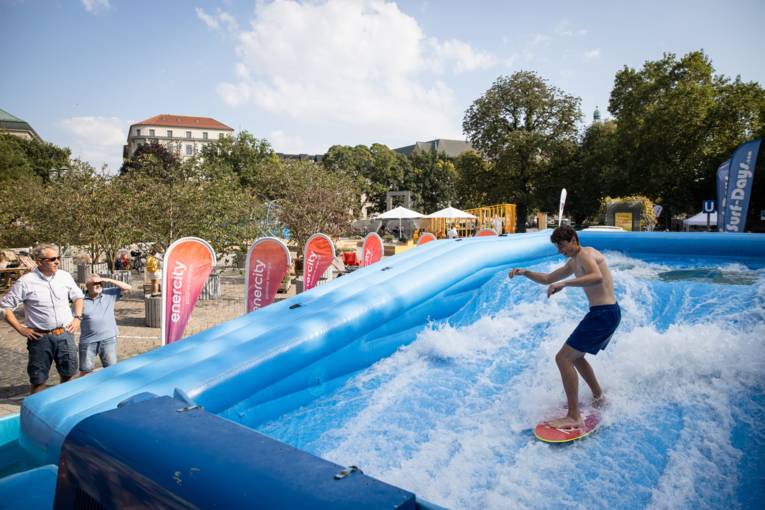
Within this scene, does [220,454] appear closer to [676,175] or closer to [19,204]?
[19,204]

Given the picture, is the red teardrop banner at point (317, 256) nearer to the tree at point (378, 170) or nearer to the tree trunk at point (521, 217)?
the tree trunk at point (521, 217)

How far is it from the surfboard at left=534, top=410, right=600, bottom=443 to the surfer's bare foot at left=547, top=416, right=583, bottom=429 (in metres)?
0.02

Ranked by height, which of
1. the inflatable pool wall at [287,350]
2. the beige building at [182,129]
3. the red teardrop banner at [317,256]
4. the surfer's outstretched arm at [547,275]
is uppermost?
→ the beige building at [182,129]

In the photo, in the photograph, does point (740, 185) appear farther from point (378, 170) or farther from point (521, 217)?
point (378, 170)

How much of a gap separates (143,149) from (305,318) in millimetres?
49398

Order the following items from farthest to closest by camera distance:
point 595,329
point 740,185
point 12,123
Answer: point 12,123 → point 740,185 → point 595,329

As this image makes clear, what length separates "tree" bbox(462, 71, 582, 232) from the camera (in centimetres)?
3247

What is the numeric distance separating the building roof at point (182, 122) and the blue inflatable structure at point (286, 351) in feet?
334

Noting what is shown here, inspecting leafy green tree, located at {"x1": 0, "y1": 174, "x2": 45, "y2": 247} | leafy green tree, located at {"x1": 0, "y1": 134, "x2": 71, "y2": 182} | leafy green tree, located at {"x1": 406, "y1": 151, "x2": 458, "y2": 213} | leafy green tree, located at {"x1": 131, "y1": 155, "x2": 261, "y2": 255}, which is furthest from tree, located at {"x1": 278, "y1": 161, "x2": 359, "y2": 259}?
leafy green tree, located at {"x1": 406, "y1": 151, "x2": 458, "y2": 213}

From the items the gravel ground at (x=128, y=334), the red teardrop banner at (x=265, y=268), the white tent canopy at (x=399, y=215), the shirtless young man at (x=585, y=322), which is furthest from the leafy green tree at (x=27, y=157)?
the shirtless young man at (x=585, y=322)

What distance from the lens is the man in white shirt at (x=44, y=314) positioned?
470cm

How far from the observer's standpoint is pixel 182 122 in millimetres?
99000

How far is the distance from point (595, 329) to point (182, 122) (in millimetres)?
→ 107214

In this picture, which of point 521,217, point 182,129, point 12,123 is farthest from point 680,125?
point 182,129
